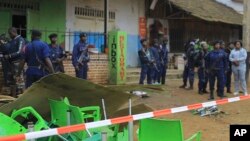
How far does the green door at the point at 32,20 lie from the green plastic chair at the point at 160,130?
29.6 feet

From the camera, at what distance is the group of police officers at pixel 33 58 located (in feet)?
26.8

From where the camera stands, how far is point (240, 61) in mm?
12172

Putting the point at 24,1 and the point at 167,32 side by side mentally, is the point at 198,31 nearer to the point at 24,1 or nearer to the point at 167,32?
→ the point at 167,32

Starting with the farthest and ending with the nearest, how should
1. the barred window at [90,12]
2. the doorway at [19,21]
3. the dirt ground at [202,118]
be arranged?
the barred window at [90,12]
the doorway at [19,21]
the dirt ground at [202,118]

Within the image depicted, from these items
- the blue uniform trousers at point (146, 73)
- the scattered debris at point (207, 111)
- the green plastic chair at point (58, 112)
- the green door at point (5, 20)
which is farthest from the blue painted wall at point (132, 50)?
the green plastic chair at point (58, 112)

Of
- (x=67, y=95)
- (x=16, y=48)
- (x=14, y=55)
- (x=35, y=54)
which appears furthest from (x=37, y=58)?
(x=67, y=95)

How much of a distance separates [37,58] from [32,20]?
5.42m

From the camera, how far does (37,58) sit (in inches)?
323

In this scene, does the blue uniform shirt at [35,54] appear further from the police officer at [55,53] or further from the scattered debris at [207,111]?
the scattered debris at [207,111]

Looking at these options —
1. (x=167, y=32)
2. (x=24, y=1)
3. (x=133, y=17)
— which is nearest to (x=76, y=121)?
(x=24, y=1)

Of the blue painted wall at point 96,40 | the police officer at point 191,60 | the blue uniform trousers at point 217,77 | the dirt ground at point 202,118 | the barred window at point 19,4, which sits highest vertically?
A: the barred window at point 19,4

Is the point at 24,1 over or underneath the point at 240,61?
over

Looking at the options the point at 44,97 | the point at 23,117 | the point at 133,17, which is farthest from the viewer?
the point at 133,17

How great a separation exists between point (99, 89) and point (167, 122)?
5.46 ft
